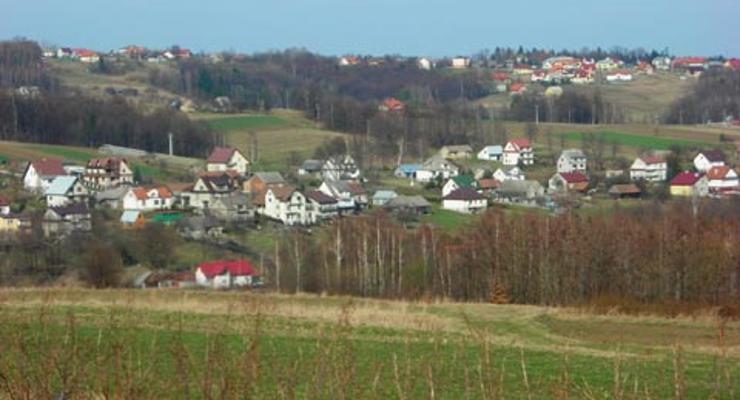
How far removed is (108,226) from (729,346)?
26.4 m

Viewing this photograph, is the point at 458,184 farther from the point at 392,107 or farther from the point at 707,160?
the point at 392,107

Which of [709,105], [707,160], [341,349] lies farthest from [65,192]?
[709,105]

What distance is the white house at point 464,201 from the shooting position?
44.7 meters

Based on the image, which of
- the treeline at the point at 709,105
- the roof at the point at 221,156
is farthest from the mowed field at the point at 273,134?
the treeline at the point at 709,105

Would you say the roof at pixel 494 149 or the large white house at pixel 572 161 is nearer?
Result: the large white house at pixel 572 161

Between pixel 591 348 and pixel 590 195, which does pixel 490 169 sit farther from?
pixel 591 348

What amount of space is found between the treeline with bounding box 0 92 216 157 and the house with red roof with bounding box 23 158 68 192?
13.2 meters

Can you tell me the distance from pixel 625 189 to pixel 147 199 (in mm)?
22551

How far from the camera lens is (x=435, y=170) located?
55.2m

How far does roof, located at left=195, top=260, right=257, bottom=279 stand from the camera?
28422 millimetres

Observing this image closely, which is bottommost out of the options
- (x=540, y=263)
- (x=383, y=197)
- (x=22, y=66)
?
(x=383, y=197)

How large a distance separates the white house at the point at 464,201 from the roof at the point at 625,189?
6.65 m

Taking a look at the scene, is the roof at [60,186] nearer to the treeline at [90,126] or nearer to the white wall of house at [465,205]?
→ the white wall of house at [465,205]

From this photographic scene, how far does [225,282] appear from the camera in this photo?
27625 millimetres
